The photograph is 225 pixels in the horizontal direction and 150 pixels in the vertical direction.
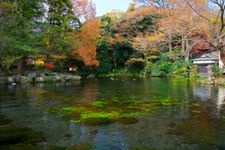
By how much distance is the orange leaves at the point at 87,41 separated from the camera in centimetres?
3557

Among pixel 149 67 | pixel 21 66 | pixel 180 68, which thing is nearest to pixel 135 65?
pixel 149 67

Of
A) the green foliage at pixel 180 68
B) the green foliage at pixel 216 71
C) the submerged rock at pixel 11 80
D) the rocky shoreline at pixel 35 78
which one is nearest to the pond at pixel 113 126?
the submerged rock at pixel 11 80

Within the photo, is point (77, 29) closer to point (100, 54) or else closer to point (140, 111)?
point (100, 54)

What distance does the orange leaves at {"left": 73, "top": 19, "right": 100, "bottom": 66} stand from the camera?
3557cm

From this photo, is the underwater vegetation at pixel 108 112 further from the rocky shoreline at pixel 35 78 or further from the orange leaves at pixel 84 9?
the orange leaves at pixel 84 9

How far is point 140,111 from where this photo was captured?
1120 centimetres

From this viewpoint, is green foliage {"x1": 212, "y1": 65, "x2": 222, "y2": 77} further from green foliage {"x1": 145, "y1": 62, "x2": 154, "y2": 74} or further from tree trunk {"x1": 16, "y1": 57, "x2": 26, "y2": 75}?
tree trunk {"x1": 16, "y1": 57, "x2": 26, "y2": 75}

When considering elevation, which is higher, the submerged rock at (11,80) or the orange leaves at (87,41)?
the orange leaves at (87,41)

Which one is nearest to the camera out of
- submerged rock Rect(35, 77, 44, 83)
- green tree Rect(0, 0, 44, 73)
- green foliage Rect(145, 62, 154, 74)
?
green tree Rect(0, 0, 44, 73)

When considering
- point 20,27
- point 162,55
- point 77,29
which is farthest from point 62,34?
point 162,55

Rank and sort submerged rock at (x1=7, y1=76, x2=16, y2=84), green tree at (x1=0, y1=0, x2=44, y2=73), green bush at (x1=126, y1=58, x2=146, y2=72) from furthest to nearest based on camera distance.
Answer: green bush at (x1=126, y1=58, x2=146, y2=72) → submerged rock at (x1=7, y1=76, x2=16, y2=84) → green tree at (x1=0, y1=0, x2=44, y2=73)

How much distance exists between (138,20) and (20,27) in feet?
67.3

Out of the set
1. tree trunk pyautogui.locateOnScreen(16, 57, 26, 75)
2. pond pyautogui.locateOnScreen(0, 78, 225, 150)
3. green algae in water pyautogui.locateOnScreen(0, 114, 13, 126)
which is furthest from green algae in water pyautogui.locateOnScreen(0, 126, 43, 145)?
tree trunk pyautogui.locateOnScreen(16, 57, 26, 75)

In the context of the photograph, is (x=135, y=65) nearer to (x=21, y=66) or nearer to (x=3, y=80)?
(x=21, y=66)
